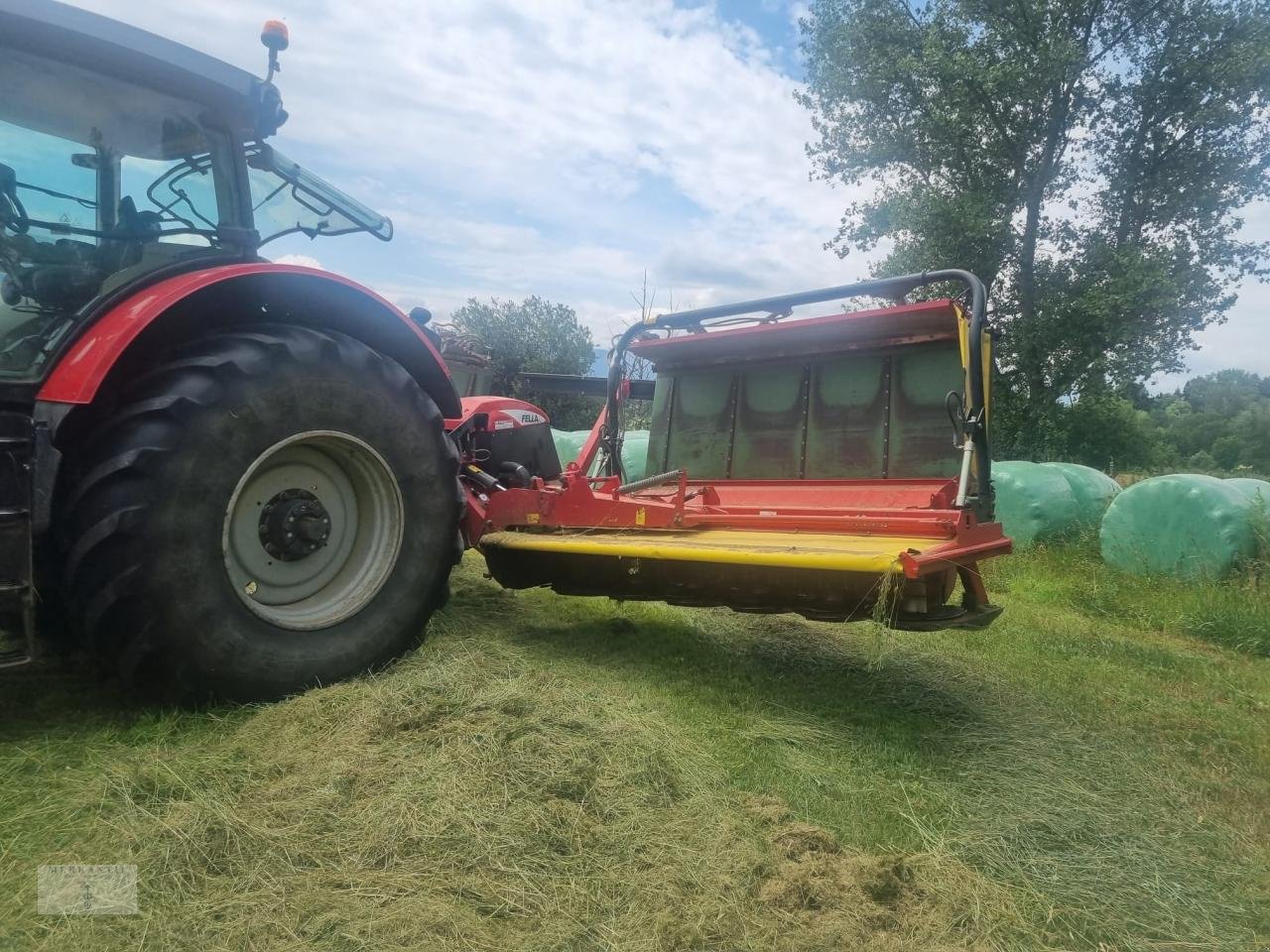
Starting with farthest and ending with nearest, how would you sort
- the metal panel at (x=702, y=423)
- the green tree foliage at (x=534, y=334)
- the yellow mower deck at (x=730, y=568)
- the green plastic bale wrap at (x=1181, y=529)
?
the green tree foliage at (x=534, y=334), the green plastic bale wrap at (x=1181, y=529), the metal panel at (x=702, y=423), the yellow mower deck at (x=730, y=568)

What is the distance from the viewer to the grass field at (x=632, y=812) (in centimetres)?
163

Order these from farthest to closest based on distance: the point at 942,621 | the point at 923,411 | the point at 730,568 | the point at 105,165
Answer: the point at 923,411 < the point at 730,568 < the point at 942,621 < the point at 105,165

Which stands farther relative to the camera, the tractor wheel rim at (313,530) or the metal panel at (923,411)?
the metal panel at (923,411)

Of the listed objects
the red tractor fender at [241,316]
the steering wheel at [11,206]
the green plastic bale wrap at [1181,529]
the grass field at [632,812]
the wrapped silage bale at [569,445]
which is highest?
the steering wheel at [11,206]

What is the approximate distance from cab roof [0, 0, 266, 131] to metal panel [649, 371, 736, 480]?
2919mm

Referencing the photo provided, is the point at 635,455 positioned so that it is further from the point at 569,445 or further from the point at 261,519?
the point at 261,519

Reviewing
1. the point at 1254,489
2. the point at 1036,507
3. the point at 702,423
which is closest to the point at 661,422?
the point at 702,423

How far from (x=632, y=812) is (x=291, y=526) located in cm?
143

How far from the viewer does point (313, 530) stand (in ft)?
8.79

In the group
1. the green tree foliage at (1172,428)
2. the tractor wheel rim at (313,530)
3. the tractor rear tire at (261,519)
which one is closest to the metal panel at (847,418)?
Answer: the tractor rear tire at (261,519)

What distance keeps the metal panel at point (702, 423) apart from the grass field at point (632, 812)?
197 centimetres

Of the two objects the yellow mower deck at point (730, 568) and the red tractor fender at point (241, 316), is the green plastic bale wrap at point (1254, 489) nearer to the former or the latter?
the yellow mower deck at point (730, 568)

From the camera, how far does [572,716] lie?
2438 millimetres

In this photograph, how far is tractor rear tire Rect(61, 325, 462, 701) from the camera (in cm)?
221
